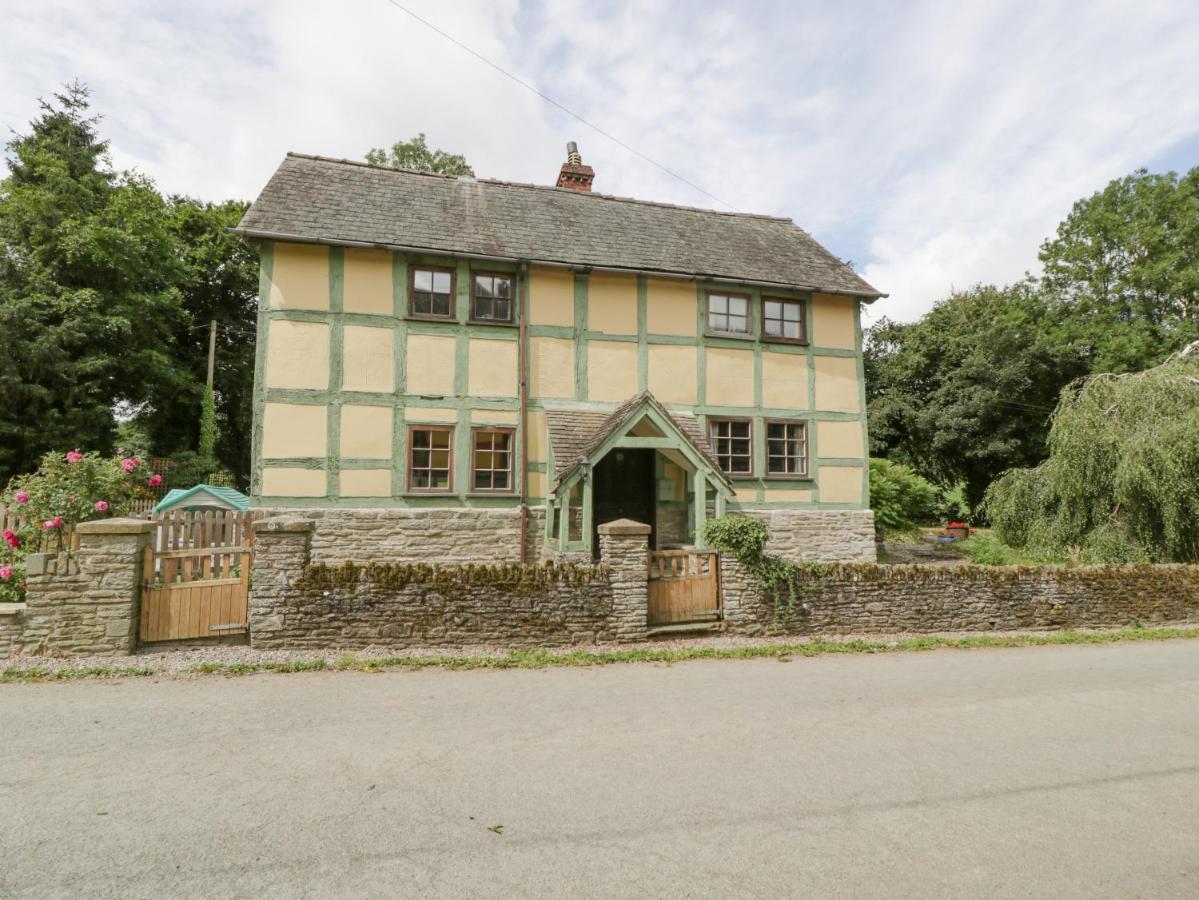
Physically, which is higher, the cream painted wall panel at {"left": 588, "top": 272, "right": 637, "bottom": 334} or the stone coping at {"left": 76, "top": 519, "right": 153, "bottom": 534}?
the cream painted wall panel at {"left": 588, "top": 272, "right": 637, "bottom": 334}

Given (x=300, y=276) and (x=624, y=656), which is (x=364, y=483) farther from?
(x=624, y=656)

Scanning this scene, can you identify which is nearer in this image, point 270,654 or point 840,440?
point 270,654

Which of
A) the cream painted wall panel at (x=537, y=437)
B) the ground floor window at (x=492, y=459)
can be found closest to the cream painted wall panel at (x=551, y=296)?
the cream painted wall panel at (x=537, y=437)

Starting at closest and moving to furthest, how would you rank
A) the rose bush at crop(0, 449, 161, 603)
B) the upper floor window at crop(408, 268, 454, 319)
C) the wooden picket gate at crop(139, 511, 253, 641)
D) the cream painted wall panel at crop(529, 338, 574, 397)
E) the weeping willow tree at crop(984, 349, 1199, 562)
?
1. the wooden picket gate at crop(139, 511, 253, 641)
2. the rose bush at crop(0, 449, 161, 603)
3. the weeping willow tree at crop(984, 349, 1199, 562)
4. the upper floor window at crop(408, 268, 454, 319)
5. the cream painted wall panel at crop(529, 338, 574, 397)

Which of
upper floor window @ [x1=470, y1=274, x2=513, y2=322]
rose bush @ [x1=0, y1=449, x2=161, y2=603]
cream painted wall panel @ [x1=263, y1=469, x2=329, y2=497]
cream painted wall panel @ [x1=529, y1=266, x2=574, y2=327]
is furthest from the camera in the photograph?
cream painted wall panel @ [x1=529, y1=266, x2=574, y2=327]

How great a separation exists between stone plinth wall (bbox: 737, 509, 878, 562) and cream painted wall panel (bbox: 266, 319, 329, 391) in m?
9.58

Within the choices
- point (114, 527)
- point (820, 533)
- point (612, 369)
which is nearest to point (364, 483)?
point (114, 527)

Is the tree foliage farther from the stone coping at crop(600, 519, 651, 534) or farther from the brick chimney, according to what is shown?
the stone coping at crop(600, 519, 651, 534)

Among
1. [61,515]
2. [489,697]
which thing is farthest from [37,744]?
[61,515]

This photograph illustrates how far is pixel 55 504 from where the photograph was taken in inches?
356

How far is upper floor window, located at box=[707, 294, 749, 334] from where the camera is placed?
50.0ft

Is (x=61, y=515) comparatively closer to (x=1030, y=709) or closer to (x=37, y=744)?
(x=37, y=744)

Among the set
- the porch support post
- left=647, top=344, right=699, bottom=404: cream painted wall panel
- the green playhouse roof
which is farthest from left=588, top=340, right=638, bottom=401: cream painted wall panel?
the green playhouse roof

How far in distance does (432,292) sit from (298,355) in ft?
9.91
